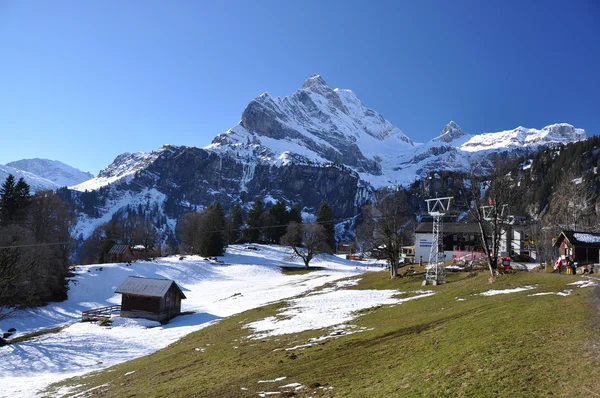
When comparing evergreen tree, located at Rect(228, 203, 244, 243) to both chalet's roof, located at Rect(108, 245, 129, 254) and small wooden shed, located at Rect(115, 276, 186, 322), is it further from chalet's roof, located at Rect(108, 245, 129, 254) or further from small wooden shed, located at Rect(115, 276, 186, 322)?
small wooden shed, located at Rect(115, 276, 186, 322)

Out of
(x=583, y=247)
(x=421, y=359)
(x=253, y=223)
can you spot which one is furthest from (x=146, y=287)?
(x=253, y=223)

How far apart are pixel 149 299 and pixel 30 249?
19.3 m

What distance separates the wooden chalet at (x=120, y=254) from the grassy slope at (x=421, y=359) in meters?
76.9

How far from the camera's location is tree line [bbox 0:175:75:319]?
45.4 meters

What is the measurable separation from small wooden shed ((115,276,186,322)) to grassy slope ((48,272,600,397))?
23.0 meters

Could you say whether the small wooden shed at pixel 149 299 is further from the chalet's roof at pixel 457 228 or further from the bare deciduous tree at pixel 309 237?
the chalet's roof at pixel 457 228

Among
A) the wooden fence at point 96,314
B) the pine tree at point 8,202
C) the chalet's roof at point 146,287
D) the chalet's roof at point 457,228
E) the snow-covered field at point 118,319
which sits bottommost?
the wooden fence at point 96,314

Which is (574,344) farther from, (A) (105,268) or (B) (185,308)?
(A) (105,268)

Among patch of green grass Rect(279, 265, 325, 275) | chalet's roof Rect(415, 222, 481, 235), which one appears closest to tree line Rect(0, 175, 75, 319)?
patch of green grass Rect(279, 265, 325, 275)

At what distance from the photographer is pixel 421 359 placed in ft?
42.5

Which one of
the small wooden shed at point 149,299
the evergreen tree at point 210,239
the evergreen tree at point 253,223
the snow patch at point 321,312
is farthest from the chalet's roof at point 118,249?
the snow patch at point 321,312

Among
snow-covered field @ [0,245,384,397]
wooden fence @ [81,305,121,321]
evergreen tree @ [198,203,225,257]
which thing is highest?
evergreen tree @ [198,203,225,257]

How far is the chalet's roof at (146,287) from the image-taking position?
47.9 meters

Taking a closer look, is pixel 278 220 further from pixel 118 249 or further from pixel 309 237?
pixel 118 249
